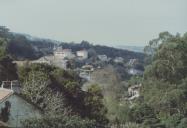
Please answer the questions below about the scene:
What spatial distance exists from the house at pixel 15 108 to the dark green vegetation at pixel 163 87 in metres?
18.3

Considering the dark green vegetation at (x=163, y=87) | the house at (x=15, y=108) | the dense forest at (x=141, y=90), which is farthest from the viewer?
the dark green vegetation at (x=163, y=87)

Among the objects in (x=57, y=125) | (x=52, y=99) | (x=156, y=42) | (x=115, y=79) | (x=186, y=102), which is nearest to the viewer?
(x=57, y=125)

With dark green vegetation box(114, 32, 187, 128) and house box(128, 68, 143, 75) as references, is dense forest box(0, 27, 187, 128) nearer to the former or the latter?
dark green vegetation box(114, 32, 187, 128)

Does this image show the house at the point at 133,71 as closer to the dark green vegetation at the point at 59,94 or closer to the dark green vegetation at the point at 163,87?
the dark green vegetation at the point at 163,87

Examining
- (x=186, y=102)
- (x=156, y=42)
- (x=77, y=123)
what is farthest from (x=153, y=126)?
(x=77, y=123)

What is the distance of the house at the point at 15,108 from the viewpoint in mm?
32028

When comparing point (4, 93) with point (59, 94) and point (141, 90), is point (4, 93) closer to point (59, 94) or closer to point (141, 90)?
point (59, 94)

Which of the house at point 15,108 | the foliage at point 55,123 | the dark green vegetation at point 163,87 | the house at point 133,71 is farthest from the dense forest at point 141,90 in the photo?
the house at point 133,71

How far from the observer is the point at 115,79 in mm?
85500

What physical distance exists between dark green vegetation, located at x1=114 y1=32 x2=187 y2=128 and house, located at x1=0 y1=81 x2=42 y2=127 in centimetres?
1827

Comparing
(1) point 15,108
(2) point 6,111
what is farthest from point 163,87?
(2) point 6,111

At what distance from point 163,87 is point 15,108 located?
23.5 m

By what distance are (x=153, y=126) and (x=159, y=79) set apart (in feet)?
21.9

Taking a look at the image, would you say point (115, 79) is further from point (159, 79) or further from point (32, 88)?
point (32, 88)
